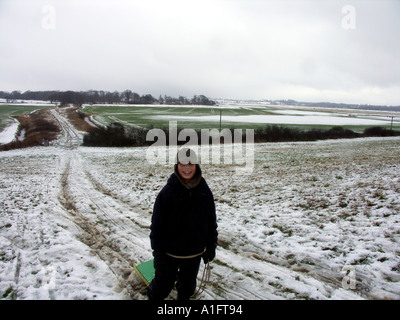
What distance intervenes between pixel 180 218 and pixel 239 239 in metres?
3.27

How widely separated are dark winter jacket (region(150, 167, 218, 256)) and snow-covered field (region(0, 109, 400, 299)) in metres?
1.38

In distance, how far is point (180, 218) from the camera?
9.89 ft

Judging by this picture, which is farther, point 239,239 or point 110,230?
point 110,230

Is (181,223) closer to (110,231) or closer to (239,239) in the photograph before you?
(239,239)

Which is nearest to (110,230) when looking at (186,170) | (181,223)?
(181,223)

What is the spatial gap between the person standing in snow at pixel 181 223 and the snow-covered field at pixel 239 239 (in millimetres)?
1048

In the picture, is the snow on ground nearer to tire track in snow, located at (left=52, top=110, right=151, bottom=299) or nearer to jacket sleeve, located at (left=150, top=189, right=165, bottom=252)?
tire track in snow, located at (left=52, top=110, right=151, bottom=299)

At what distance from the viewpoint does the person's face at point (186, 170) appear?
3.08 m

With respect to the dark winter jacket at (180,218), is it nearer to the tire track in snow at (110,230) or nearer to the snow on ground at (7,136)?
the tire track in snow at (110,230)

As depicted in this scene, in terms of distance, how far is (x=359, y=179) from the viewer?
9.98 m

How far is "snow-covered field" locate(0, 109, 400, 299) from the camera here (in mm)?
4004

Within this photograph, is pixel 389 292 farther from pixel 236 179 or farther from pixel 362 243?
pixel 236 179

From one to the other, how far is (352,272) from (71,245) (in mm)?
5892
